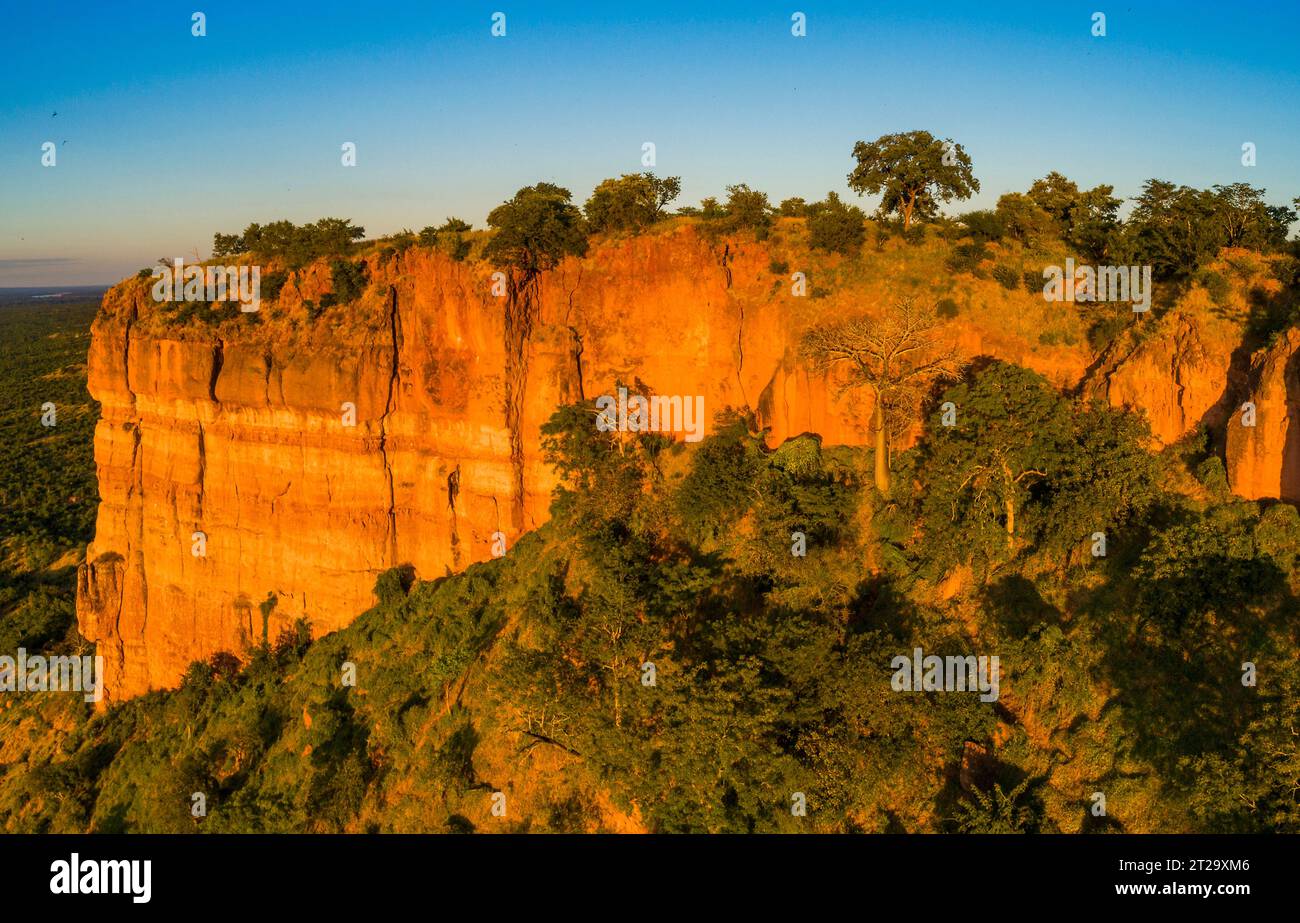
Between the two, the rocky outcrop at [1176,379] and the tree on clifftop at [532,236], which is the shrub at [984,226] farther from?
the tree on clifftop at [532,236]

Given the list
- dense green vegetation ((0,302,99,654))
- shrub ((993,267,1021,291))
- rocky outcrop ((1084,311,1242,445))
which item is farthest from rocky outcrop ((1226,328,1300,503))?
dense green vegetation ((0,302,99,654))

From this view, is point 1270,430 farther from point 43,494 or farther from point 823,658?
point 43,494

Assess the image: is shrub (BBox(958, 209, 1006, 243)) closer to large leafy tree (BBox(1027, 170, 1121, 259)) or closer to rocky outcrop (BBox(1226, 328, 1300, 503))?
large leafy tree (BBox(1027, 170, 1121, 259))

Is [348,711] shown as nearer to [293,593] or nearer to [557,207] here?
[293,593]

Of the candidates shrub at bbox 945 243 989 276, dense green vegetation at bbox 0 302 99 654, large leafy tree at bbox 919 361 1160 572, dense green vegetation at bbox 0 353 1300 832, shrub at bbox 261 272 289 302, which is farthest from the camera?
dense green vegetation at bbox 0 302 99 654

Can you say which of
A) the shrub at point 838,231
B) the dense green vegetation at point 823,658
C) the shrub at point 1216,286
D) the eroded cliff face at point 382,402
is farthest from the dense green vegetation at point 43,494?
the shrub at point 1216,286
